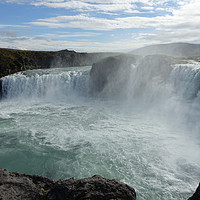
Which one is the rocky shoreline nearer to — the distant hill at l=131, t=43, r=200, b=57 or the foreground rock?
the foreground rock

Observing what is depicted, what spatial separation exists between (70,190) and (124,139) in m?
9.70

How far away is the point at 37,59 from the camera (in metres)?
Answer: 66.2

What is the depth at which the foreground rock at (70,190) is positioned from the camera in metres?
5.72

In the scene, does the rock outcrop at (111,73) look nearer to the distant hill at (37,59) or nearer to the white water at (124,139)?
the white water at (124,139)

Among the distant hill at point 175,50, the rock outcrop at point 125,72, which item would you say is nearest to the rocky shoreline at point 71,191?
the rock outcrop at point 125,72

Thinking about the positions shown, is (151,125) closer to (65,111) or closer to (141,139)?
(141,139)

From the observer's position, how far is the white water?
34.9ft

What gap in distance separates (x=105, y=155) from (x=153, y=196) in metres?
4.33

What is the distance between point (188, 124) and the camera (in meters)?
17.7

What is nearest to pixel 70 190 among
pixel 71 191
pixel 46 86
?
pixel 71 191

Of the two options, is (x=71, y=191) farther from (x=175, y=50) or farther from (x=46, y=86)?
(x=175, y=50)

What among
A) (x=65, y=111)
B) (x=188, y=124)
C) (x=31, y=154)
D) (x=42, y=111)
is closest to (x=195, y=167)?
(x=188, y=124)

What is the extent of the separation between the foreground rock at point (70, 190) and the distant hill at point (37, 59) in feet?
160

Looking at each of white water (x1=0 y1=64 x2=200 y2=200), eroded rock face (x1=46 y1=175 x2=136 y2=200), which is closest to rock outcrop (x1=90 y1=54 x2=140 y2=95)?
white water (x1=0 y1=64 x2=200 y2=200)
